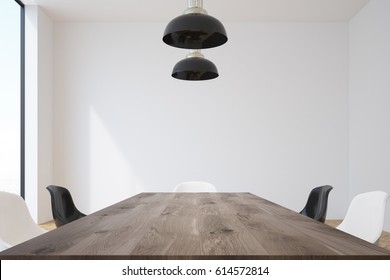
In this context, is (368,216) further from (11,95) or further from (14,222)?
(11,95)

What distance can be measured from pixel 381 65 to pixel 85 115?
15.5 ft

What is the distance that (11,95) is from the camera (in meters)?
5.12

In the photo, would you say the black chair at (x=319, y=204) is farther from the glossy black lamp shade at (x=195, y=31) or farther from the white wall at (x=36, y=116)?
the white wall at (x=36, y=116)

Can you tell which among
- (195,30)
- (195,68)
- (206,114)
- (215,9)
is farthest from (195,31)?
(206,114)

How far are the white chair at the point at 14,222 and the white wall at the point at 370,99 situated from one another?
4.47 metres

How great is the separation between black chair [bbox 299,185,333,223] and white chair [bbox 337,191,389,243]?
39 cm

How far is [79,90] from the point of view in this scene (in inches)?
234

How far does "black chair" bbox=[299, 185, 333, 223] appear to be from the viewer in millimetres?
2670

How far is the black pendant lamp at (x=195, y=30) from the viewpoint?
6.74 feet

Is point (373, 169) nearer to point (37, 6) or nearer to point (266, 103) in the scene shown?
point (266, 103)

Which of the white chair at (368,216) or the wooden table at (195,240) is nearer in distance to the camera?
the wooden table at (195,240)

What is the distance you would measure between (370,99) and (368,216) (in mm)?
3791

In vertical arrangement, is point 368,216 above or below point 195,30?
below

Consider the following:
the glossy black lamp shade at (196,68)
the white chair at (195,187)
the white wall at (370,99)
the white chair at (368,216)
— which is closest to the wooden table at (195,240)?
the white chair at (368,216)
